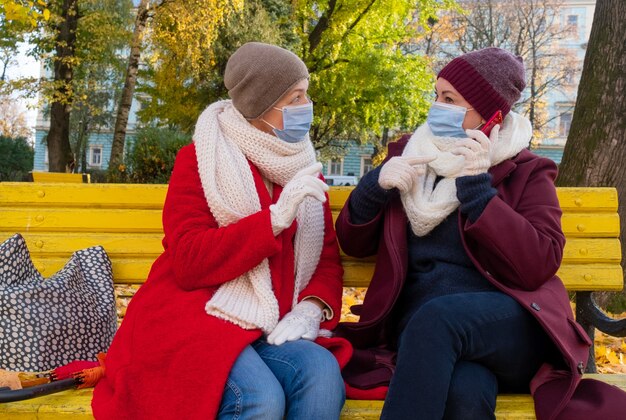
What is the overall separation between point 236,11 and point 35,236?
59.1ft

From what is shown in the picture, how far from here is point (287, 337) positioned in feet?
9.07

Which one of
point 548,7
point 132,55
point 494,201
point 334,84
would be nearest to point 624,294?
point 494,201

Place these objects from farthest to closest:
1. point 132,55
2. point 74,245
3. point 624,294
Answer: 1. point 132,55
2. point 624,294
3. point 74,245

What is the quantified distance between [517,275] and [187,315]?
3.82 ft

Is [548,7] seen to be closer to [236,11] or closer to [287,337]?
[236,11]

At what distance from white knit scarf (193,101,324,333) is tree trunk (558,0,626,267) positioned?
10.8 feet

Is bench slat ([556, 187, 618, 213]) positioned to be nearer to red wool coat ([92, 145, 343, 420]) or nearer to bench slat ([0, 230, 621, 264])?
bench slat ([0, 230, 621, 264])

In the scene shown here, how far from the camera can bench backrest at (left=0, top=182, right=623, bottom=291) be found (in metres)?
3.57

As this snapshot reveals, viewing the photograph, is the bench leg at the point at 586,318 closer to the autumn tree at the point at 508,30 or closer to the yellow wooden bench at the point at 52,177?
the yellow wooden bench at the point at 52,177

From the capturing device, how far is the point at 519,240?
8.96 ft

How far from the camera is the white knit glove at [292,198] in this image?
8.86ft

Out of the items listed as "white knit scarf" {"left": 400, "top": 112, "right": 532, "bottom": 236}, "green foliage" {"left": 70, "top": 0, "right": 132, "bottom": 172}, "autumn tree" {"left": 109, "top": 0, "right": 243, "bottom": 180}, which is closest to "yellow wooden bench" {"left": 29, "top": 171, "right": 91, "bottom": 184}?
"white knit scarf" {"left": 400, "top": 112, "right": 532, "bottom": 236}

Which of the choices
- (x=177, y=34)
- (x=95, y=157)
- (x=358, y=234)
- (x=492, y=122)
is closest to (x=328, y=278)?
(x=358, y=234)

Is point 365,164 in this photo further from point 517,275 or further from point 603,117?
point 517,275
